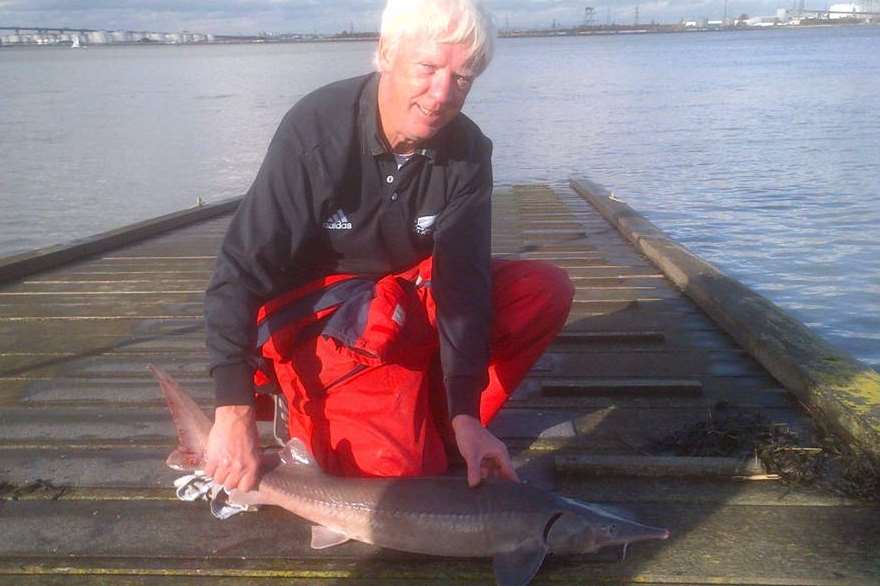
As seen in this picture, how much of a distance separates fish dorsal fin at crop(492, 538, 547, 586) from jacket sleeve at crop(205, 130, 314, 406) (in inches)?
35.9

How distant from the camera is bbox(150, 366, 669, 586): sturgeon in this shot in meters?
2.62

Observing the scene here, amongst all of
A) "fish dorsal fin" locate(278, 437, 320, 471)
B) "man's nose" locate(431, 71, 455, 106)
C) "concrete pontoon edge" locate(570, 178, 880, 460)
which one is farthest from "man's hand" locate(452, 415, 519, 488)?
"concrete pontoon edge" locate(570, 178, 880, 460)

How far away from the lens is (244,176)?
22.3 meters

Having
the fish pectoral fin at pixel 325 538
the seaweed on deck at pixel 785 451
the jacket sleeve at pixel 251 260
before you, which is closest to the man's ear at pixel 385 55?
the jacket sleeve at pixel 251 260

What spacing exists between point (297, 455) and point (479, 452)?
66cm

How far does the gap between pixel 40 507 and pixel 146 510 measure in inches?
14.9

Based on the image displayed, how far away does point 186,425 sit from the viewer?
2994 mm

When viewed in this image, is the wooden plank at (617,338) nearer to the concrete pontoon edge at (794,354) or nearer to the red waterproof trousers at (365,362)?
the concrete pontoon edge at (794,354)

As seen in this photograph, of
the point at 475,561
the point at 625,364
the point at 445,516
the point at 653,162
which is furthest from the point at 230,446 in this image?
the point at 653,162

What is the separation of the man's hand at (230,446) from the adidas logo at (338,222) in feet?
2.35

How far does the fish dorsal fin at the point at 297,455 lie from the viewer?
3.00 m

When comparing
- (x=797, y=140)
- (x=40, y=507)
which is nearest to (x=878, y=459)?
(x=40, y=507)

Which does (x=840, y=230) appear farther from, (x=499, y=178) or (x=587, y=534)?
(x=587, y=534)

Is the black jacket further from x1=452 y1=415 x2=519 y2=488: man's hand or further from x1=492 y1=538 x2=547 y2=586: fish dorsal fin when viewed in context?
x1=492 y1=538 x2=547 y2=586: fish dorsal fin
